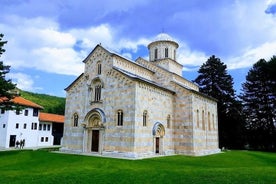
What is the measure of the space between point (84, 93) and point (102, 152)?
7102 mm

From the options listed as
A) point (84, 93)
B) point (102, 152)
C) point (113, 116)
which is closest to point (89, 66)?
point (84, 93)

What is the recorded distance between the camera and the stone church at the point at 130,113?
20781 millimetres

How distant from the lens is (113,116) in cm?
2172

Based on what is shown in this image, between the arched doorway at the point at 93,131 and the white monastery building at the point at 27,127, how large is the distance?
1189 cm

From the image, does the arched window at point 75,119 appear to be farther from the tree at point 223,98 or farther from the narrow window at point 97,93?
the tree at point 223,98

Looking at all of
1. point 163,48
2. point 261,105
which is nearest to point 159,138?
point 163,48

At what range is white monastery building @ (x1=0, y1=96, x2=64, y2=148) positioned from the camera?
111 feet

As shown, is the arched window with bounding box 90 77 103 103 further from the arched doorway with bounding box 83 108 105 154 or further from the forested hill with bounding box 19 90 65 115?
the forested hill with bounding box 19 90 65 115

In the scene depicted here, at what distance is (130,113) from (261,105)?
27.8 m

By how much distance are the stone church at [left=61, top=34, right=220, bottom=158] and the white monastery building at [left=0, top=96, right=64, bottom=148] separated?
10.9m

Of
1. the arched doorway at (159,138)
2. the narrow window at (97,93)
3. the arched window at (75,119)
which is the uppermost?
the narrow window at (97,93)

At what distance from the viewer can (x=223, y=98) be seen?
130ft

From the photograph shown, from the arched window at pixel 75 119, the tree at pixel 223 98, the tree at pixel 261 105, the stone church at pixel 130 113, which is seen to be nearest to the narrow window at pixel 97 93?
the stone church at pixel 130 113

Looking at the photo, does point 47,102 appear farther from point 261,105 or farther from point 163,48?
point 261,105
